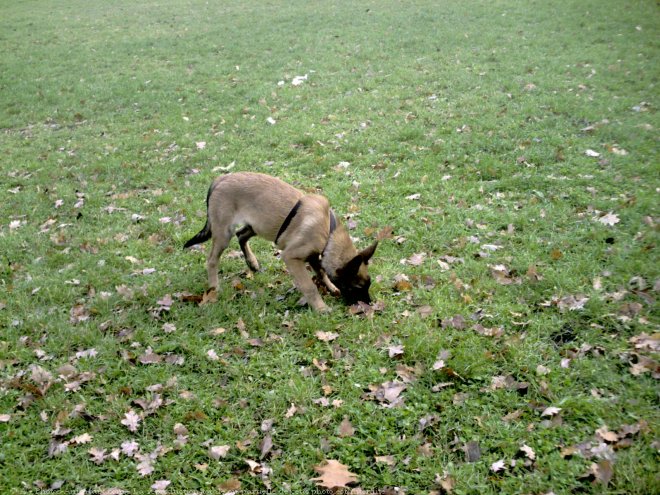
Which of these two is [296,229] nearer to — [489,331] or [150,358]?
[150,358]

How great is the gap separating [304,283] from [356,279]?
1.96ft

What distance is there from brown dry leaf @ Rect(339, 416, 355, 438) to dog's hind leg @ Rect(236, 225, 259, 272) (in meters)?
2.77

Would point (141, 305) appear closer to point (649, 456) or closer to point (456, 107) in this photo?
point (649, 456)

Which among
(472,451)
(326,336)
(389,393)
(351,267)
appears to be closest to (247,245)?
(351,267)

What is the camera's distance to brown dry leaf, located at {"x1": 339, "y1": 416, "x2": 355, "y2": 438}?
3943mm

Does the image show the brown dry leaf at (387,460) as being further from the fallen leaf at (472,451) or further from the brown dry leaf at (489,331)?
the brown dry leaf at (489,331)

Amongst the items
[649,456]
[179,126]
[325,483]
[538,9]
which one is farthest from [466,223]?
[538,9]

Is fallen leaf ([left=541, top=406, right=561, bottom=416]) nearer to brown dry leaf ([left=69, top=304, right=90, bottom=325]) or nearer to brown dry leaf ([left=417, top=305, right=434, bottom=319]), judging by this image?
brown dry leaf ([left=417, top=305, right=434, bottom=319])

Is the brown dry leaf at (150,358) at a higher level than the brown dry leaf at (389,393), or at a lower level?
higher

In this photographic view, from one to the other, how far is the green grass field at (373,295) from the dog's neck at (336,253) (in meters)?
0.50

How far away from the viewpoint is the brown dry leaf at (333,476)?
140 inches

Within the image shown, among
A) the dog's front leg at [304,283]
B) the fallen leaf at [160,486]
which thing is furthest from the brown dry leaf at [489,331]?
the fallen leaf at [160,486]

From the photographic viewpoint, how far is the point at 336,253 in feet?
17.6

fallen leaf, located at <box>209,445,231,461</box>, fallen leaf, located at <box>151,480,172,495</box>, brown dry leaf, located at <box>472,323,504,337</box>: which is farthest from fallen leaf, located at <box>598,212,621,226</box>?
fallen leaf, located at <box>151,480,172,495</box>
